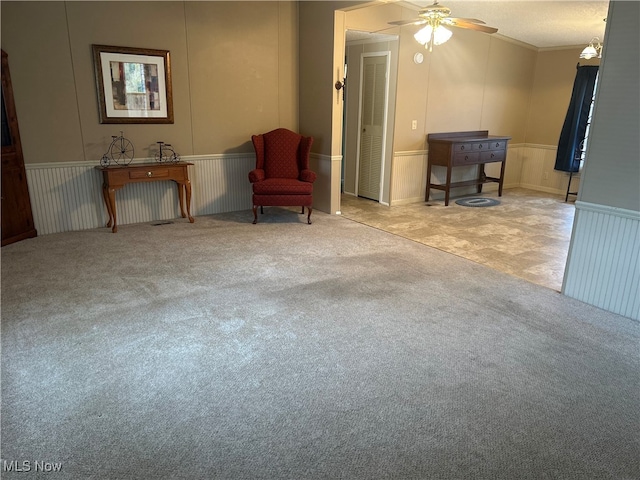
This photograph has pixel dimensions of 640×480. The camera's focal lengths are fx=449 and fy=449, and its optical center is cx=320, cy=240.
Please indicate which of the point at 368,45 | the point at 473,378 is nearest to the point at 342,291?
the point at 473,378

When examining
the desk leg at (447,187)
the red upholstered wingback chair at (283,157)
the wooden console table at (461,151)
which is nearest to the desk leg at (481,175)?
the wooden console table at (461,151)

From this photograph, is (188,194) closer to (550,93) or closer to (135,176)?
(135,176)

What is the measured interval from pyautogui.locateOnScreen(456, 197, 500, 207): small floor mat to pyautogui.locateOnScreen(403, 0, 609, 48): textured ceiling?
8.12 feet

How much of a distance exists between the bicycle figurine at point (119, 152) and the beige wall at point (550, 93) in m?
6.63

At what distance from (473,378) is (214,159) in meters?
4.31

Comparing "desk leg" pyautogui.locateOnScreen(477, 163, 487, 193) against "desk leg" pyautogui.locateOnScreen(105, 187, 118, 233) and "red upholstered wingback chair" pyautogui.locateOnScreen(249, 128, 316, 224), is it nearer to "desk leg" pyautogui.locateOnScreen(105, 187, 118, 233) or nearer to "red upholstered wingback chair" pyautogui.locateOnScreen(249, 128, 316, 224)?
"red upholstered wingback chair" pyautogui.locateOnScreen(249, 128, 316, 224)

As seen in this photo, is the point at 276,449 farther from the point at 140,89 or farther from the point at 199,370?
the point at 140,89

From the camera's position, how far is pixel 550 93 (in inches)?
299

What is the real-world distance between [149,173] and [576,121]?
6441mm

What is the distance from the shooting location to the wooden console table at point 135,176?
4.70m

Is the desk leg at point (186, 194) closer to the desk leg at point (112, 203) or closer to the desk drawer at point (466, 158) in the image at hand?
the desk leg at point (112, 203)

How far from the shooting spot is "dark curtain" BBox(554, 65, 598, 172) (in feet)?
22.8

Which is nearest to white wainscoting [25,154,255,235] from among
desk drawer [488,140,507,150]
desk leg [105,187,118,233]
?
desk leg [105,187,118,233]

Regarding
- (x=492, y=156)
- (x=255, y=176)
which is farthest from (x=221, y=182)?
(x=492, y=156)
